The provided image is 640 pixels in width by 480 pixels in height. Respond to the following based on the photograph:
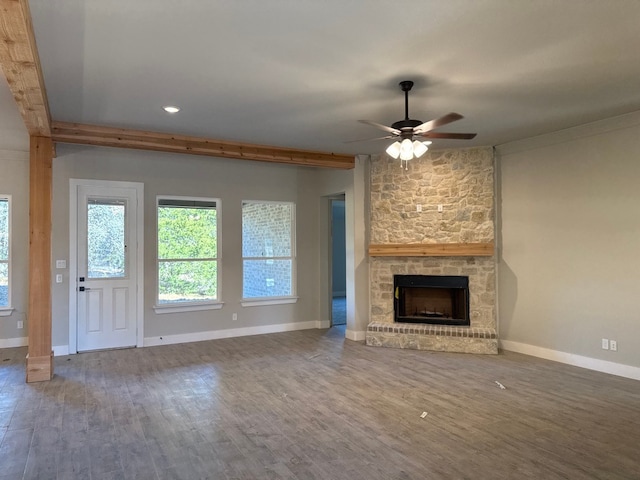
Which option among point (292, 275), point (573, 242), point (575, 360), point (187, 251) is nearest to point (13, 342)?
point (187, 251)

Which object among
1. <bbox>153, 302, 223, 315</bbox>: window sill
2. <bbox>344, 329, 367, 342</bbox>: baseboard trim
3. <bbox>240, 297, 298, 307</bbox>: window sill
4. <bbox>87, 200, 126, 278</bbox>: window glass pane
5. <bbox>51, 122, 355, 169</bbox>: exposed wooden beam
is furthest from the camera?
<bbox>240, 297, 298, 307</bbox>: window sill

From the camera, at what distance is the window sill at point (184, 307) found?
6327 mm

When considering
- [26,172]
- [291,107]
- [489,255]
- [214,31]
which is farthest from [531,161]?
[26,172]

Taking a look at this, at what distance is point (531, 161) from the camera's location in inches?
222

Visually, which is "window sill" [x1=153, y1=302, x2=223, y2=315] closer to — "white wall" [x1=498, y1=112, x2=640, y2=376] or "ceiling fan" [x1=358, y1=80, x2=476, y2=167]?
"ceiling fan" [x1=358, y1=80, x2=476, y2=167]

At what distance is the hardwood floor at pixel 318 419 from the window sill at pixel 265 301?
1.48m

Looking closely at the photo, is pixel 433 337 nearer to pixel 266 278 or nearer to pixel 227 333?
pixel 266 278

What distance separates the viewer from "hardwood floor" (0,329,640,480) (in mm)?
2830

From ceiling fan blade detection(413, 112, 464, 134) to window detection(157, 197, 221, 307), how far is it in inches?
154

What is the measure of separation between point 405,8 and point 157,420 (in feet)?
11.6

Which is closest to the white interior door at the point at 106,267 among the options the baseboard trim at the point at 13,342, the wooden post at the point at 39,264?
the baseboard trim at the point at 13,342

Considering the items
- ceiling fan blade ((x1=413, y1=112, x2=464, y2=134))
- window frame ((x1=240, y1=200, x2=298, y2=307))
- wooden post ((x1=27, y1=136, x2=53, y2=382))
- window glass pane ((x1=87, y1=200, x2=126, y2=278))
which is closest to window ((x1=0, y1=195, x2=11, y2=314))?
window glass pane ((x1=87, y1=200, x2=126, y2=278))

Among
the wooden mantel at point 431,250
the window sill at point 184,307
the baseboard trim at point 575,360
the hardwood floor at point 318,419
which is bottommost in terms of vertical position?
the hardwood floor at point 318,419

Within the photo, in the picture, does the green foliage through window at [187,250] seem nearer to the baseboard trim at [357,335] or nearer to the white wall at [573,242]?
the baseboard trim at [357,335]
